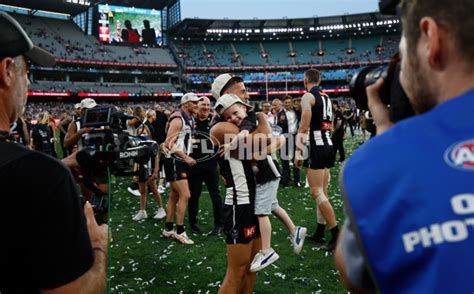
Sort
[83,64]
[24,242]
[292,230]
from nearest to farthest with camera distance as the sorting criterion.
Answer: [24,242]
[292,230]
[83,64]

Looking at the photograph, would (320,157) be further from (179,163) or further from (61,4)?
(61,4)

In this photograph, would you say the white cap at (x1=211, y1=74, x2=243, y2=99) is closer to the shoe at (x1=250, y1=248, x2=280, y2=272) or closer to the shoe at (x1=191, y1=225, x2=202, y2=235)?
the shoe at (x1=250, y1=248, x2=280, y2=272)

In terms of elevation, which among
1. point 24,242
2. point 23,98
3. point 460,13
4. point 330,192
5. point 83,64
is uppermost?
point 83,64

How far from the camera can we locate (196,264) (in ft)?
15.8

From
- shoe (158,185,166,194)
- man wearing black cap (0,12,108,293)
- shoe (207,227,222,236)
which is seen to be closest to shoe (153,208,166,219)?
shoe (207,227,222,236)

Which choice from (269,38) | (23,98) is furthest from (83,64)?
(23,98)

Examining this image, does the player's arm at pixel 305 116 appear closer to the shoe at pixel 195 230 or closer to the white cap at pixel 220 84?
the white cap at pixel 220 84

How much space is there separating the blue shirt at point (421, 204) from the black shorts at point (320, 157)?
4.62 m

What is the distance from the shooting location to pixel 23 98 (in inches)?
55.4

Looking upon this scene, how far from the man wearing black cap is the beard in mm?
1123

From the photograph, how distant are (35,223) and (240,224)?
7.24ft

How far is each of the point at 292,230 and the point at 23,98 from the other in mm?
3638

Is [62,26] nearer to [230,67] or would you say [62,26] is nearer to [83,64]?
[83,64]

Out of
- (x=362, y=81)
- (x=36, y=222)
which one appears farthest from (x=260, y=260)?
(x=36, y=222)
